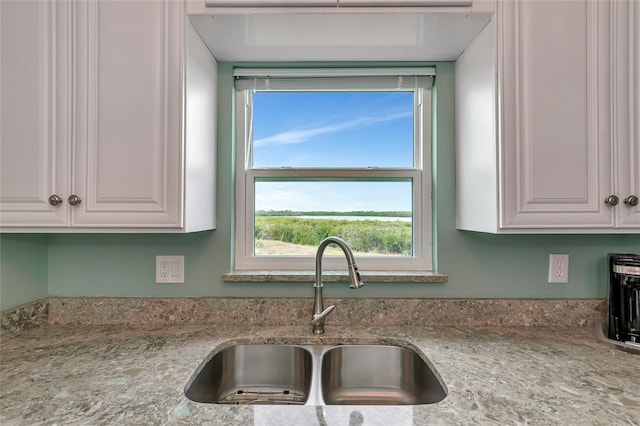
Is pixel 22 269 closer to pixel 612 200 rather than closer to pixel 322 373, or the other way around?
pixel 322 373

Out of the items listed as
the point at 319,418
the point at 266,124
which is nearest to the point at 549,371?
the point at 319,418

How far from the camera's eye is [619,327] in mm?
1142

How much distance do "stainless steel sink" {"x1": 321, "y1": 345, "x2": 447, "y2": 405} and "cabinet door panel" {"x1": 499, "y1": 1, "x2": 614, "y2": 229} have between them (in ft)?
2.10

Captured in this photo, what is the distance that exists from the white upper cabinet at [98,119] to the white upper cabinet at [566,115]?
1.10 meters

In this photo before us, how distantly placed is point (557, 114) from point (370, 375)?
1.13 meters

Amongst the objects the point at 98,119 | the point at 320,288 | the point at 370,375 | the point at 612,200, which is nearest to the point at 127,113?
the point at 98,119

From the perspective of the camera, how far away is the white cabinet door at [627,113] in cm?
104

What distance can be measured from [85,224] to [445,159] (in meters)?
1.40

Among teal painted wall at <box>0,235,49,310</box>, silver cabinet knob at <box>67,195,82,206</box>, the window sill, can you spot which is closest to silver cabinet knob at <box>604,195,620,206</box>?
the window sill

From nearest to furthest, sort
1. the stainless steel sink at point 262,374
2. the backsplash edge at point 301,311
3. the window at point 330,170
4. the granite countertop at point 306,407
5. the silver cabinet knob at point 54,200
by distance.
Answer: the granite countertop at point 306,407, the silver cabinet knob at point 54,200, the stainless steel sink at point 262,374, the backsplash edge at point 301,311, the window at point 330,170

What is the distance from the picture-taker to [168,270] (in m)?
1.34

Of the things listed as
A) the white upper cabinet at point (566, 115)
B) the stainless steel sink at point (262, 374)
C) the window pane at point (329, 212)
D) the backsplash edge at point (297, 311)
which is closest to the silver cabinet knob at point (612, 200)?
the white upper cabinet at point (566, 115)

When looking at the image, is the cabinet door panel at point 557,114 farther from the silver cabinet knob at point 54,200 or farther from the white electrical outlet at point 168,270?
the silver cabinet knob at point 54,200

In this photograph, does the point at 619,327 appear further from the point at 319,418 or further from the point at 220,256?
the point at 220,256
